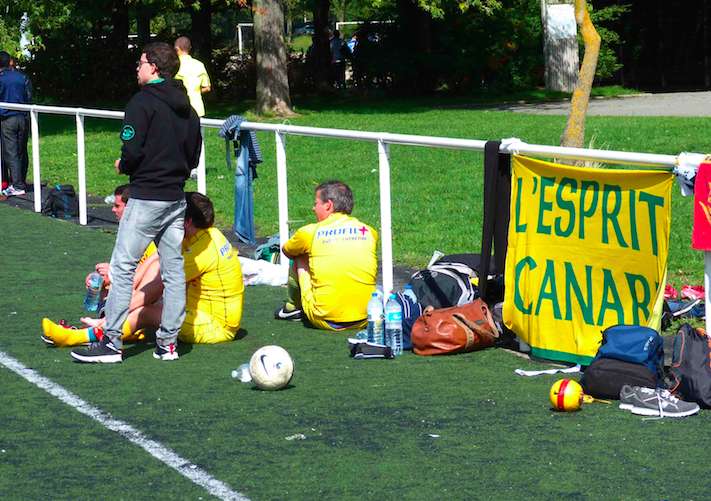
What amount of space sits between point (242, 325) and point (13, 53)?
60.8 ft

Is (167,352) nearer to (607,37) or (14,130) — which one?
(14,130)

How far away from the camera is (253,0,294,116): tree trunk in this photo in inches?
1156

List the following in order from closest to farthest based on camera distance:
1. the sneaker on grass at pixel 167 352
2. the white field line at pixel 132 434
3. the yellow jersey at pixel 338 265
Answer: the white field line at pixel 132 434
the sneaker on grass at pixel 167 352
the yellow jersey at pixel 338 265

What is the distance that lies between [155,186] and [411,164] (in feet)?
40.0

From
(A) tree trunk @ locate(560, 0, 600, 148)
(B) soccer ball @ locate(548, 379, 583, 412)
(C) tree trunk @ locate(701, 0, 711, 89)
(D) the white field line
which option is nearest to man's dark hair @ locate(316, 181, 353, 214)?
(D) the white field line

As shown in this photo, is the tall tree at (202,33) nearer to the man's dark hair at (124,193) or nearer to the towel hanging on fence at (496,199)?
the man's dark hair at (124,193)

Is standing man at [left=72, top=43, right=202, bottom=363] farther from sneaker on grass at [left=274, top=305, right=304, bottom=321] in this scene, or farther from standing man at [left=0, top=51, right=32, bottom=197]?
standing man at [left=0, top=51, right=32, bottom=197]

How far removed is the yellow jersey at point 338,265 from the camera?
8.91 m

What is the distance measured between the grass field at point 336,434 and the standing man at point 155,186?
0.28m

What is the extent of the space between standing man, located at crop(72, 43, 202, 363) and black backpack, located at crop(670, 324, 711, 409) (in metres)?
3.01

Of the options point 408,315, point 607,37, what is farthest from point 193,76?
point 607,37

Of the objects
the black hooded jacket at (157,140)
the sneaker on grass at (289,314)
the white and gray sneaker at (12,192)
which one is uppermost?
the black hooded jacket at (157,140)

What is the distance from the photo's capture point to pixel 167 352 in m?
8.12

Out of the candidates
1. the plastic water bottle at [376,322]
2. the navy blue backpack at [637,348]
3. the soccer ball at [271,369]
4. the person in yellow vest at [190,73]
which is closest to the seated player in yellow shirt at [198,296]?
the plastic water bottle at [376,322]
